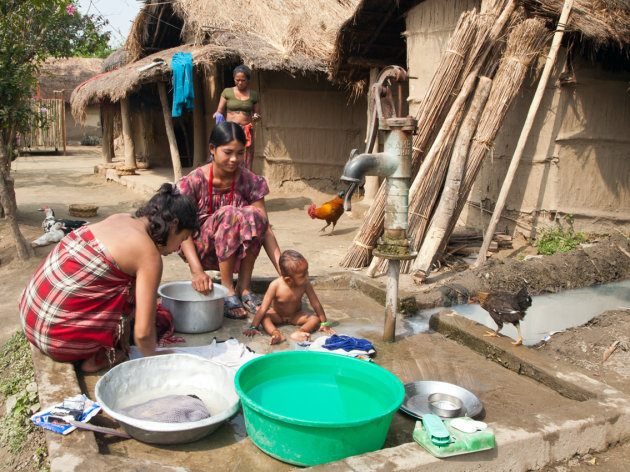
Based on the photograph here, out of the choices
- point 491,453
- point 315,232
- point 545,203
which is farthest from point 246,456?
point 315,232

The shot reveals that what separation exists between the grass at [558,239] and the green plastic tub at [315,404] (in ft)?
12.8

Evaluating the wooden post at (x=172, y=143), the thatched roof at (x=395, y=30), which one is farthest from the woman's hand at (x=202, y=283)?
the wooden post at (x=172, y=143)

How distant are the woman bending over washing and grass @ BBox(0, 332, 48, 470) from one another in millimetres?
315

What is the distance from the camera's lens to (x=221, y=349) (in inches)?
119

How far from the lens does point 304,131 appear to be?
34.1 feet

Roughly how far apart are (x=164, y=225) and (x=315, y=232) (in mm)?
5128

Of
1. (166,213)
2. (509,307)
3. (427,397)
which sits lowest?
(427,397)

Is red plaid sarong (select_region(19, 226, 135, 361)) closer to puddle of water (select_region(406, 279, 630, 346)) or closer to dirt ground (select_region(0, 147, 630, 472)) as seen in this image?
dirt ground (select_region(0, 147, 630, 472))

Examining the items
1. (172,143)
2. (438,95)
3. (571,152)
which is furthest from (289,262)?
(172,143)

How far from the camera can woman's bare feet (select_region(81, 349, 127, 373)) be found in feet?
8.98

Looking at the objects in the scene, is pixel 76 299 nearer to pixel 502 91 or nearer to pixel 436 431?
pixel 436 431

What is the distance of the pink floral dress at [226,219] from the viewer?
11.9 ft

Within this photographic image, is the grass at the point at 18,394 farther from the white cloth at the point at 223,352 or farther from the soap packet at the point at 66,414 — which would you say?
the white cloth at the point at 223,352

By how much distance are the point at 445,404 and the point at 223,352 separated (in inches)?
47.6
